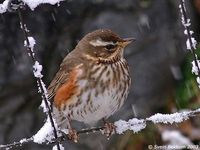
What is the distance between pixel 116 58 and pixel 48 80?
1.45m

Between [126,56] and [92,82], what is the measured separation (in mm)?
1774

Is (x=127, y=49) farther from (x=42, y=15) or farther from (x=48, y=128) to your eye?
(x=48, y=128)

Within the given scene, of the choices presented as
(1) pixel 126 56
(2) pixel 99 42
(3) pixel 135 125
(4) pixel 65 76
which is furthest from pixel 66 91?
(1) pixel 126 56

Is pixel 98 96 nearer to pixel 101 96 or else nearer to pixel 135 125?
pixel 101 96

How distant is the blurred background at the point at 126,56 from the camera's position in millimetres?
4246

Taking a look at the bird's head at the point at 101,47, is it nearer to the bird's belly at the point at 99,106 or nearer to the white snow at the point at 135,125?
the bird's belly at the point at 99,106

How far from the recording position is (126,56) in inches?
180

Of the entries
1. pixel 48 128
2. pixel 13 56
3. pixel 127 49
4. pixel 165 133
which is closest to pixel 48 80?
pixel 13 56

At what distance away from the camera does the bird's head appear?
9.30 feet

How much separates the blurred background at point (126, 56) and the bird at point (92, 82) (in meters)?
1.33

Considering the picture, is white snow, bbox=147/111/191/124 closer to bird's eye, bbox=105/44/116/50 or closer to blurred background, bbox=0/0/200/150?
bird's eye, bbox=105/44/116/50

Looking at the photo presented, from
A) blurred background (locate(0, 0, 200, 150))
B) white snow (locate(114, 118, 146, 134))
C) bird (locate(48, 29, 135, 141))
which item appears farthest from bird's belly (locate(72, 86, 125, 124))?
blurred background (locate(0, 0, 200, 150))

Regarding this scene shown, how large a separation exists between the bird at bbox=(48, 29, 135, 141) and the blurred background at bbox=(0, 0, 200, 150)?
4.36 feet

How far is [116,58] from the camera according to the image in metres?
2.97
